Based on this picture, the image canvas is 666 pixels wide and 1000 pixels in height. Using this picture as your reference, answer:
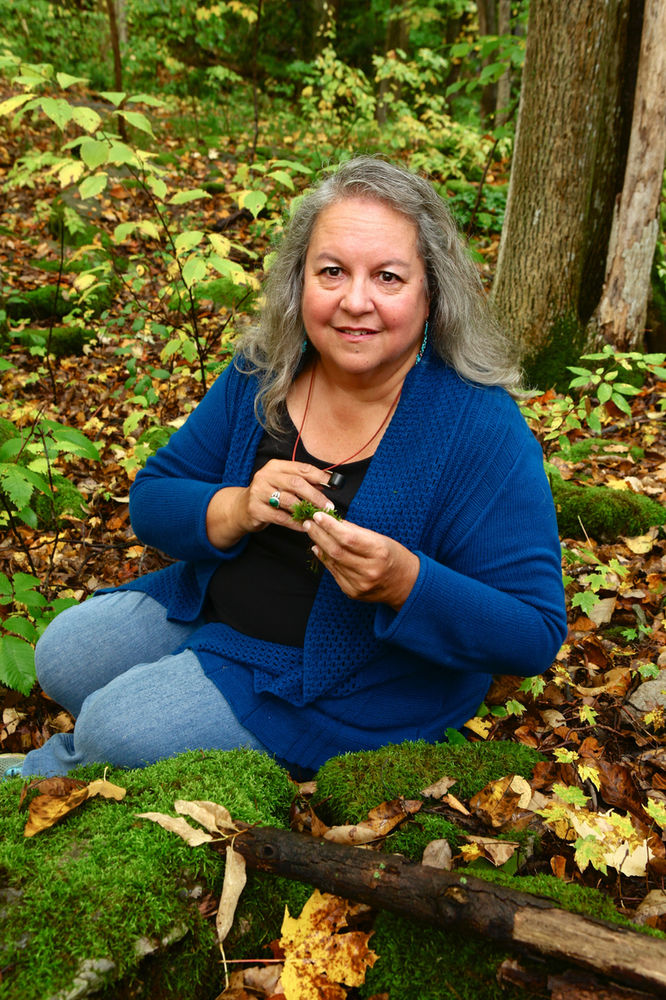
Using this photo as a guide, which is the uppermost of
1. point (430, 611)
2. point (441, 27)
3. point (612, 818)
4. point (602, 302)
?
point (441, 27)

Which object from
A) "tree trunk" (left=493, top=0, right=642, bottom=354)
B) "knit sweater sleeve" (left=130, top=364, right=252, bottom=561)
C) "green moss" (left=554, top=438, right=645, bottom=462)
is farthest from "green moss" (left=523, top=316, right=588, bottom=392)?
"knit sweater sleeve" (left=130, top=364, right=252, bottom=561)

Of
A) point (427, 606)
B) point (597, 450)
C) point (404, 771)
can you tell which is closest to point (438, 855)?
point (404, 771)

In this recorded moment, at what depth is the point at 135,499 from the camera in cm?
243

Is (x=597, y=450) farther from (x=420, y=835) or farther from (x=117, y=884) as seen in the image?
(x=117, y=884)

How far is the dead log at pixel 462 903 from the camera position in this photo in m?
1.16

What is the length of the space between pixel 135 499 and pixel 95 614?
421mm

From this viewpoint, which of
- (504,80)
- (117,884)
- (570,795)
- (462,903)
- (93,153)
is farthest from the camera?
(504,80)

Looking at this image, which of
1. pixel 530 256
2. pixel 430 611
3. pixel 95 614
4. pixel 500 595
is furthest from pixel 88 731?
pixel 530 256

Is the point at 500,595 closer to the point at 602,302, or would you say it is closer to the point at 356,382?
the point at 356,382

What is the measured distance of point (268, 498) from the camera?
1.99 m

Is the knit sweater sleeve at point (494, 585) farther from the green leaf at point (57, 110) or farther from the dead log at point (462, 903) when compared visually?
the green leaf at point (57, 110)

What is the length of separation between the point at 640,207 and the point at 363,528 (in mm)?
3792

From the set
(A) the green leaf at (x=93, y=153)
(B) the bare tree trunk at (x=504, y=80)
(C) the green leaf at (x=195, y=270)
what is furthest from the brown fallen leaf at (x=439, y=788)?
(B) the bare tree trunk at (x=504, y=80)

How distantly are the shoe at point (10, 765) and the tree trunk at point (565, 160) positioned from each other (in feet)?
11.0
